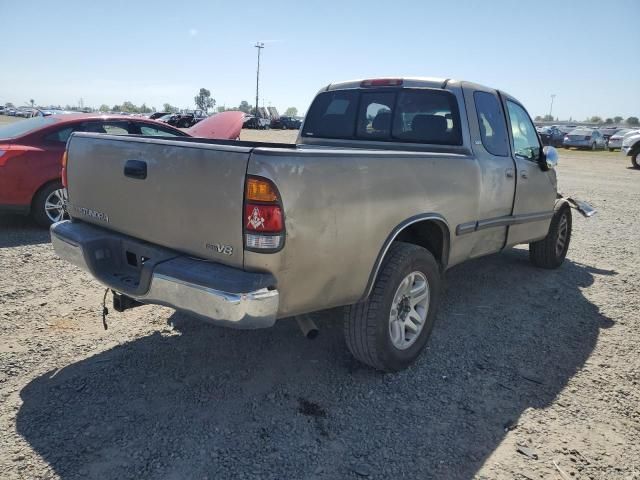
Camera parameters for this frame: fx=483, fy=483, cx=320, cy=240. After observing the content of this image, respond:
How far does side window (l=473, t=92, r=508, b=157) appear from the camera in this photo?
13.4 ft

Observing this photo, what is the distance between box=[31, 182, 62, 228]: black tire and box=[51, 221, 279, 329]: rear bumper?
381 cm

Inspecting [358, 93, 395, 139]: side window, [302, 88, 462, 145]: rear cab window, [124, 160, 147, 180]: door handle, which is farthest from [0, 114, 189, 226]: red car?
[124, 160, 147, 180]: door handle

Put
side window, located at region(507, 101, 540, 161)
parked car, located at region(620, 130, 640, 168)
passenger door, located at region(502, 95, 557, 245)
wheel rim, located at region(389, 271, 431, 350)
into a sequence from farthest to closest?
parked car, located at region(620, 130, 640, 168)
side window, located at region(507, 101, 540, 161)
passenger door, located at region(502, 95, 557, 245)
wheel rim, located at region(389, 271, 431, 350)

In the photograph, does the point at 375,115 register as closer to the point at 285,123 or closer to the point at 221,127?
the point at 221,127

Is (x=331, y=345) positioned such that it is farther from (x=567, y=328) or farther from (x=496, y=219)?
(x=567, y=328)

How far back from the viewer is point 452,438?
8.60 feet

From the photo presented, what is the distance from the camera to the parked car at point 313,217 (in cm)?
229

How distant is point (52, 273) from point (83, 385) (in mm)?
2352

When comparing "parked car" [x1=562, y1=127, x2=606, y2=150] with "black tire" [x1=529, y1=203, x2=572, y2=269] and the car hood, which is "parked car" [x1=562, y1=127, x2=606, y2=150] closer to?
the car hood

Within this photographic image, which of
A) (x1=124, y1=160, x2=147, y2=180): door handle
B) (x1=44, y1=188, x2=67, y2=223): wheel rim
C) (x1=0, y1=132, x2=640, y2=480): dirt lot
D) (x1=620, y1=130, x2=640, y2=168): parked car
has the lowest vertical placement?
(x1=0, y1=132, x2=640, y2=480): dirt lot

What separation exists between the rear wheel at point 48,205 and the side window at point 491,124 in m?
5.27

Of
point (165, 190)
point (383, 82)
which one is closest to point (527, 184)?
point (383, 82)

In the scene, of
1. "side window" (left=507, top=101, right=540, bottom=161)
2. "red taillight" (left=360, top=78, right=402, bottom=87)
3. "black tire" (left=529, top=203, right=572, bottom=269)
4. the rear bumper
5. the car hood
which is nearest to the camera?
the rear bumper

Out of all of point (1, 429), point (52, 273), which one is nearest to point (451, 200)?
point (1, 429)
